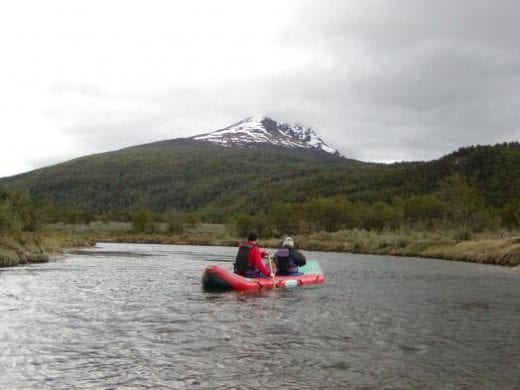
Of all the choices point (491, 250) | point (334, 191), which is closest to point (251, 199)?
point (334, 191)

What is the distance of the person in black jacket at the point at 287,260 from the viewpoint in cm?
2550

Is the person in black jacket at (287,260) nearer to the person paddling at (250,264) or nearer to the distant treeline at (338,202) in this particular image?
the person paddling at (250,264)

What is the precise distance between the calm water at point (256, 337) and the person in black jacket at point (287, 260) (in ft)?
5.55

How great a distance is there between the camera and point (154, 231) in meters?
112

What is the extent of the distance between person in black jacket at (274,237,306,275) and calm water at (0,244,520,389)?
169 cm

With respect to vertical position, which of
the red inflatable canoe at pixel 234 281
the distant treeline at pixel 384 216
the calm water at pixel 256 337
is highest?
the distant treeline at pixel 384 216

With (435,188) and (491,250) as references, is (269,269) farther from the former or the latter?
(435,188)

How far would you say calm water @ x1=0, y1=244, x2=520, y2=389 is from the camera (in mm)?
10172

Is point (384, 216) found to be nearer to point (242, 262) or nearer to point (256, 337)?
point (242, 262)

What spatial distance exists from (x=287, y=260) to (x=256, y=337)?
12.0 meters

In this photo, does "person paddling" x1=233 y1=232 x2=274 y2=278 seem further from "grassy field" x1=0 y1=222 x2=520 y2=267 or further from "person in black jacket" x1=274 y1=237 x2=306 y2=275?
"grassy field" x1=0 y1=222 x2=520 y2=267

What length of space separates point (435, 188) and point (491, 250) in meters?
74.4

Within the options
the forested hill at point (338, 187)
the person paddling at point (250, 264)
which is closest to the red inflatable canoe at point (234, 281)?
the person paddling at point (250, 264)

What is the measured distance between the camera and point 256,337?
1365 centimetres
